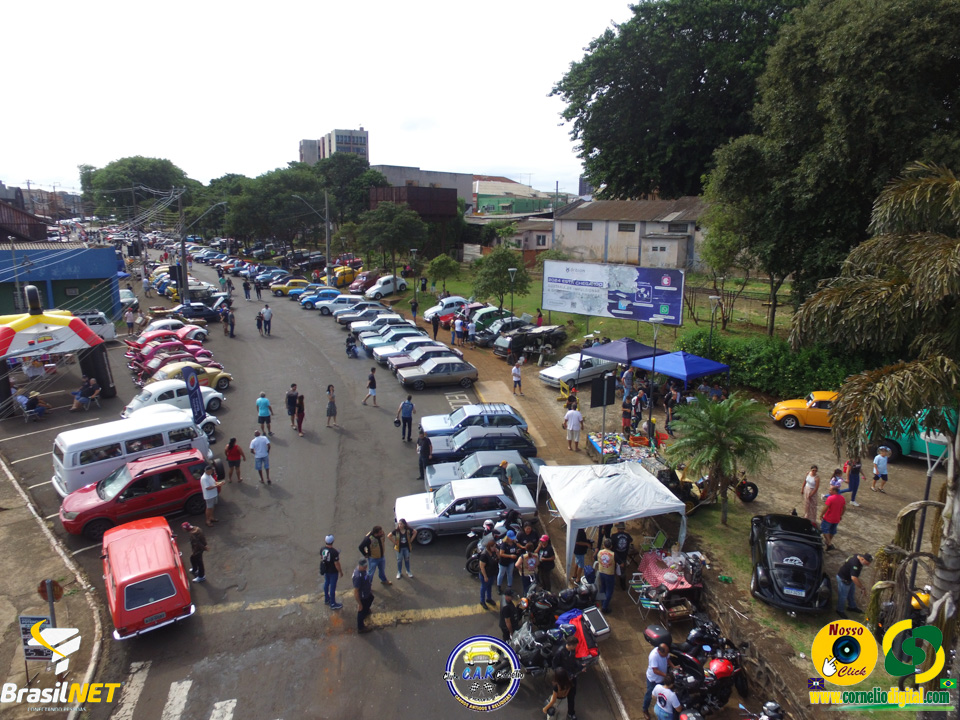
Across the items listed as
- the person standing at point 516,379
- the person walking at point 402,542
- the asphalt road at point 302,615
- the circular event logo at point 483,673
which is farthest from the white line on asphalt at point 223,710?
the person standing at point 516,379

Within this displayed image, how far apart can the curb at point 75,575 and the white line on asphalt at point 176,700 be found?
125 cm

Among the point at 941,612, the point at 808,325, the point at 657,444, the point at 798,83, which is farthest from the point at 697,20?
the point at 941,612

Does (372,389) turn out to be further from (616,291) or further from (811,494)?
(811,494)

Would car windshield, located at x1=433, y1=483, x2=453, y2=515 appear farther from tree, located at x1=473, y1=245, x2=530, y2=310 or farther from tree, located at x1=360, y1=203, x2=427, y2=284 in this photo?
tree, located at x1=360, y1=203, x2=427, y2=284

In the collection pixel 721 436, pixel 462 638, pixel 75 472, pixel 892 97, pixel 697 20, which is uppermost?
pixel 697 20

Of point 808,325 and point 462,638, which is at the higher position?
point 808,325

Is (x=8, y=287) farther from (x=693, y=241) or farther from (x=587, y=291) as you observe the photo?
(x=693, y=241)

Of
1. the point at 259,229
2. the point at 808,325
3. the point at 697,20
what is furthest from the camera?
the point at 259,229

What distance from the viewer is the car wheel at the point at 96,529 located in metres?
13.3

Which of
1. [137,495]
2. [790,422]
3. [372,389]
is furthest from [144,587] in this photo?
[790,422]

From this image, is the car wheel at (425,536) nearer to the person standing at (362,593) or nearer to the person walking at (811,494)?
the person standing at (362,593)

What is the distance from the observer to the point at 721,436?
13203mm

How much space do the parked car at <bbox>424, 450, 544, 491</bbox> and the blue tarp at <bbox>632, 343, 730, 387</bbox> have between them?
6.04 metres

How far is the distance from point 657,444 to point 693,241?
91.9 feet
